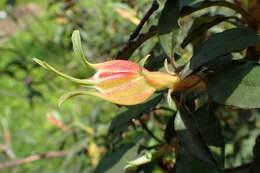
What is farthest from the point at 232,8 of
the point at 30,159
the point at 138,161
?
the point at 30,159

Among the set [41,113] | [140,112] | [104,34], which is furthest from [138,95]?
[41,113]

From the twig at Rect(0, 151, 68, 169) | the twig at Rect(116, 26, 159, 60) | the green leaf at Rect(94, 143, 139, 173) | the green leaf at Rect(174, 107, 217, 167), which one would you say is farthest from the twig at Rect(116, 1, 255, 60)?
the twig at Rect(0, 151, 68, 169)

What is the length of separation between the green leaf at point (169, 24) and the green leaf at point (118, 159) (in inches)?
11.9

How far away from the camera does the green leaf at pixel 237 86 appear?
21.8 inches

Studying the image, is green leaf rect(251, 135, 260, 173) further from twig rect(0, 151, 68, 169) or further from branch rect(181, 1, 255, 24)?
twig rect(0, 151, 68, 169)

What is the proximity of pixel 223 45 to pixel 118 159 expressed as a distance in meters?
0.39

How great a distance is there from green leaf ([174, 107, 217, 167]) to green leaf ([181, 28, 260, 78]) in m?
0.07

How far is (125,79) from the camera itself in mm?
549

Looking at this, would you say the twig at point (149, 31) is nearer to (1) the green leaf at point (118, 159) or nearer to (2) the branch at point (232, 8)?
(2) the branch at point (232, 8)

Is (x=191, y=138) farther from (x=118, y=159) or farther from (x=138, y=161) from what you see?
Result: (x=118, y=159)

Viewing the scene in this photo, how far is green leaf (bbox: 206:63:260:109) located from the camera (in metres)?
0.55

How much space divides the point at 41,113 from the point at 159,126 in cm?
256

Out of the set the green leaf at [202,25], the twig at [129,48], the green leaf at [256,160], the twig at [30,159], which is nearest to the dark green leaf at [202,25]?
the green leaf at [202,25]

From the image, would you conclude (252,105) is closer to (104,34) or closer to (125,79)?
(125,79)
